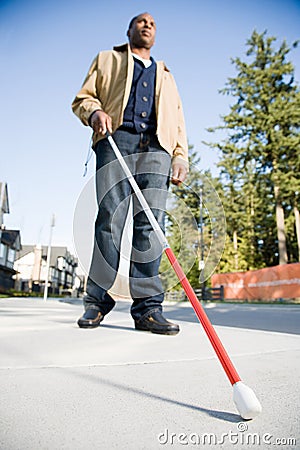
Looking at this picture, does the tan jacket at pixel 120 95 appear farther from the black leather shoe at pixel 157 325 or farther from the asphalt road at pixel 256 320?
the asphalt road at pixel 256 320

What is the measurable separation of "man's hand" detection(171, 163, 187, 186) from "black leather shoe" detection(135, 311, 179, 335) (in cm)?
79

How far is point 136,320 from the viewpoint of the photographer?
2057 mm

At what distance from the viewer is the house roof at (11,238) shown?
3359 cm

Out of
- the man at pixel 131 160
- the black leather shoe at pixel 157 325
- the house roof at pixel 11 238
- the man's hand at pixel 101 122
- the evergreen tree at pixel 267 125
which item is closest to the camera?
the black leather shoe at pixel 157 325

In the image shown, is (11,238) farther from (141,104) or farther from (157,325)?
(157,325)

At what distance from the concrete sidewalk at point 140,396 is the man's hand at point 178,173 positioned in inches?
42.1

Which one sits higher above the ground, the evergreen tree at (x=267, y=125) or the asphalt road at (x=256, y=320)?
the evergreen tree at (x=267, y=125)

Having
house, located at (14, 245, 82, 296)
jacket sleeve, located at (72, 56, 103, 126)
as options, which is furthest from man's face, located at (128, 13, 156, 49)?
house, located at (14, 245, 82, 296)

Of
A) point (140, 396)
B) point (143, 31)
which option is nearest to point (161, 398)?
point (140, 396)

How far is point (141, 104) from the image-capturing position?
2199 millimetres

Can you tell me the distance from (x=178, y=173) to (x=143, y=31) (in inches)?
36.3

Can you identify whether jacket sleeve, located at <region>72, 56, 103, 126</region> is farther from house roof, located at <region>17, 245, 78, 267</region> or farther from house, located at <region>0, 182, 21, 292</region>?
house roof, located at <region>17, 245, 78, 267</region>

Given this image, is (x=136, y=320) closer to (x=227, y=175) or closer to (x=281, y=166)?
(x=281, y=166)

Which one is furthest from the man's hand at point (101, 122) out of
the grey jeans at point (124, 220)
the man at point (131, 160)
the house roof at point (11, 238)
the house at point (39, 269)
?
the house at point (39, 269)
